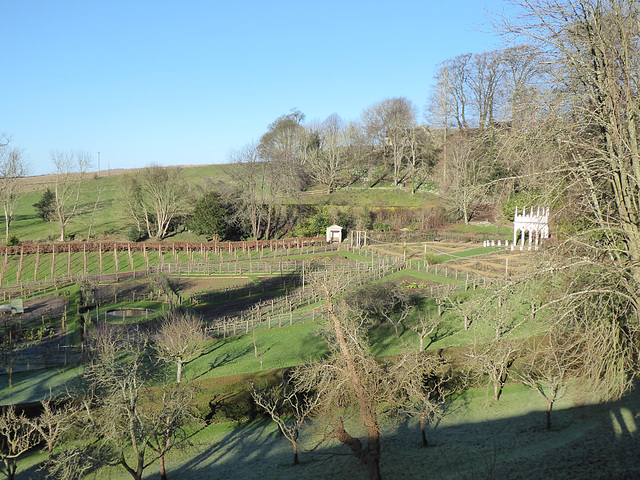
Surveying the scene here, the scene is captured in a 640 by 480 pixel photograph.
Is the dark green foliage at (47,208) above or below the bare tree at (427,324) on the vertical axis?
above

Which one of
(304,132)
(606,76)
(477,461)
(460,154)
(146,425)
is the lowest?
(477,461)

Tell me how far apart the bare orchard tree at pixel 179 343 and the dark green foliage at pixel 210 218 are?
25508 mm

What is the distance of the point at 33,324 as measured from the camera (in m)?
25.0

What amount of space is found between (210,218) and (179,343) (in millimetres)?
28284

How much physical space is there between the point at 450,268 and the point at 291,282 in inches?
388

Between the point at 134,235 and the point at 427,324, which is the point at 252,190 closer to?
the point at 134,235

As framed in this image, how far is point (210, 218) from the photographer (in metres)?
44.5

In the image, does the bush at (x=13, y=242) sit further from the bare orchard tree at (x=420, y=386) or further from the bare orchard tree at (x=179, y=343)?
the bare orchard tree at (x=420, y=386)

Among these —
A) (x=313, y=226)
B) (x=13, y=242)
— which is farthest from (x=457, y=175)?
(x=13, y=242)

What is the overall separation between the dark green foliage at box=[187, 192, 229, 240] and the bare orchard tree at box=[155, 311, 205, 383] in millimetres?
25508

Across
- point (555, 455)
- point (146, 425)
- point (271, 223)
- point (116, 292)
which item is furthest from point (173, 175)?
point (555, 455)

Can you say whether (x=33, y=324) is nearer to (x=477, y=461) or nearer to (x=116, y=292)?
(x=116, y=292)

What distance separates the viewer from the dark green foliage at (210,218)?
44594mm

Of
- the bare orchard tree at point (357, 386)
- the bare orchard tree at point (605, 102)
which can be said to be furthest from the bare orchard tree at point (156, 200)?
the bare orchard tree at point (605, 102)
